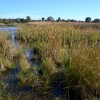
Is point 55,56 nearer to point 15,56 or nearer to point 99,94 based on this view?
point 15,56

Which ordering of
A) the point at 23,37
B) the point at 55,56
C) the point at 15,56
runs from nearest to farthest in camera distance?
1. the point at 55,56
2. the point at 15,56
3. the point at 23,37

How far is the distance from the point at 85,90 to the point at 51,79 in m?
0.93

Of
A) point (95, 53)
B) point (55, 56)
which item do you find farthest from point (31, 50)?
point (95, 53)

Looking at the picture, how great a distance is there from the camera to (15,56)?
6.81 metres

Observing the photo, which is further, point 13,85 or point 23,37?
point 23,37

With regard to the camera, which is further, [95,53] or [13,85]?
[13,85]

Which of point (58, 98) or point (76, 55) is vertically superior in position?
point (76, 55)

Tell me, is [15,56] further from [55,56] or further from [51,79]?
[51,79]

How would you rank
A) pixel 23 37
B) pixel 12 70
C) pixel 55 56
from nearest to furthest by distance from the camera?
pixel 12 70 < pixel 55 56 < pixel 23 37

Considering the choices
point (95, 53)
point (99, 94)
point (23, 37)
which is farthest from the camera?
Result: point (23, 37)

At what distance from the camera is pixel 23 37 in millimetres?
11141

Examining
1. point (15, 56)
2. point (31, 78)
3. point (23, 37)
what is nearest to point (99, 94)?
point (31, 78)

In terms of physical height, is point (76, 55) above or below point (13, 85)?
above

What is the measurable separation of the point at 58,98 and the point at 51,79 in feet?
2.30
